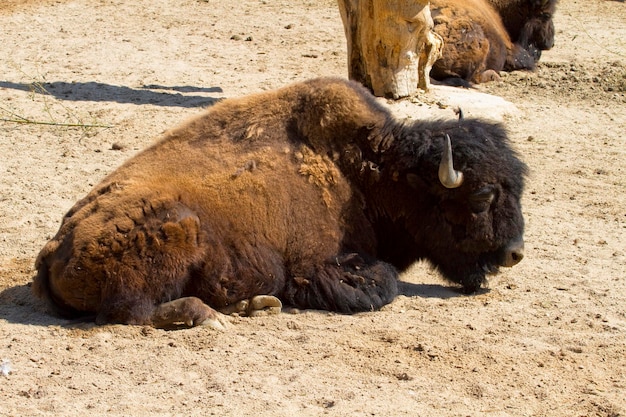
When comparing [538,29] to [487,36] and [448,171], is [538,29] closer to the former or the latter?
[487,36]

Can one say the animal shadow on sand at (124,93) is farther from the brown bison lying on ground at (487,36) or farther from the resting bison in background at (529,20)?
the resting bison in background at (529,20)

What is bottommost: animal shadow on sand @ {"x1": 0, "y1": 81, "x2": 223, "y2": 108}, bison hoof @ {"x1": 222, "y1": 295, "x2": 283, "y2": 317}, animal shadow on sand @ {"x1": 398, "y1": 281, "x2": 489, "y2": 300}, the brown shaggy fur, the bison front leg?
animal shadow on sand @ {"x1": 398, "y1": 281, "x2": 489, "y2": 300}

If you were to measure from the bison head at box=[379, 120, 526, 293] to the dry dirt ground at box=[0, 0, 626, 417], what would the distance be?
26 centimetres

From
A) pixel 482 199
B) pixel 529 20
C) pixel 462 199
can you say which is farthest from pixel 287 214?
pixel 529 20

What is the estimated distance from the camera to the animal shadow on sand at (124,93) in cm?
981

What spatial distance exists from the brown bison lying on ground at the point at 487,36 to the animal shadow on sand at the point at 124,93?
287 centimetres

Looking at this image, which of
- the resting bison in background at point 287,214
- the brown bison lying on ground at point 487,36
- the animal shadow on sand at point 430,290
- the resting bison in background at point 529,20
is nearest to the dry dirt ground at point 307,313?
the animal shadow on sand at point 430,290

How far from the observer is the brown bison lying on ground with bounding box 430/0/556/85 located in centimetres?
1127

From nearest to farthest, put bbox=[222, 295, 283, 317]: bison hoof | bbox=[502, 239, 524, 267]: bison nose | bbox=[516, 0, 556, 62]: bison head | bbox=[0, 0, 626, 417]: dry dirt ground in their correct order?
bbox=[0, 0, 626, 417]: dry dirt ground → bbox=[222, 295, 283, 317]: bison hoof → bbox=[502, 239, 524, 267]: bison nose → bbox=[516, 0, 556, 62]: bison head

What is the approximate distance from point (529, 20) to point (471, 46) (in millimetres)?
2019

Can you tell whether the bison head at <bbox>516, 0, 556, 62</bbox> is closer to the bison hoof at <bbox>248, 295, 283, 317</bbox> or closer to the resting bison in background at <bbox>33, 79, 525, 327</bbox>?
the resting bison in background at <bbox>33, 79, 525, 327</bbox>

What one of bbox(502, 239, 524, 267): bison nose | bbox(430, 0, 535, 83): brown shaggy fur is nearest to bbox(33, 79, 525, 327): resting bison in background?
bbox(502, 239, 524, 267): bison nose

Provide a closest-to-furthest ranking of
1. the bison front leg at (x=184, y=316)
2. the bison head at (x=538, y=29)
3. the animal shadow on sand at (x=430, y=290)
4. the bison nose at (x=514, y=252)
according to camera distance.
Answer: the bison front leg at (x=184, y=316) → the bison nose at (x=514, y=252) → the animal shadow on sand at (x=430, y=290) → the bison head at (x=538, y=29)

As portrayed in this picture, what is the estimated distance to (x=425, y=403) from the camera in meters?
4.16
